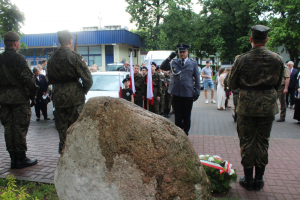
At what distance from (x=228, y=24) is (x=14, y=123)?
34.6 m

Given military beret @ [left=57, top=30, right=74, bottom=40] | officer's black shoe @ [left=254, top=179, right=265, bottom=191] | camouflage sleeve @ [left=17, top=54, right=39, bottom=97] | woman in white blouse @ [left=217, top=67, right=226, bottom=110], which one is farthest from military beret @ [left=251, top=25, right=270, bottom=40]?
woman in white blouse @ [left=217, top=67, right=226, bottom=110]

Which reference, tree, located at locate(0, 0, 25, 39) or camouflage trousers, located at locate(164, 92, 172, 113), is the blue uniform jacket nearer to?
camouflage trousers, located at locate(164, 92, 172, 113)

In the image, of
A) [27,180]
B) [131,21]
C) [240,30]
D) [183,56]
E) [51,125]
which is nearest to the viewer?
[27,180]

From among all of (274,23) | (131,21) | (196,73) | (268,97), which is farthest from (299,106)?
(131,21)

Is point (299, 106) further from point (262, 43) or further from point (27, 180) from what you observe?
point (27, 180)

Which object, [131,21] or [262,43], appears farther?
[131,21]

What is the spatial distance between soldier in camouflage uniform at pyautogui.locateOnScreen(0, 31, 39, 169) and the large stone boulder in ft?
6.61

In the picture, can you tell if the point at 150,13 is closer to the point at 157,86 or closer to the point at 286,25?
the point at 286,25

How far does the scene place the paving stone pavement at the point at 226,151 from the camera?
3.62 m

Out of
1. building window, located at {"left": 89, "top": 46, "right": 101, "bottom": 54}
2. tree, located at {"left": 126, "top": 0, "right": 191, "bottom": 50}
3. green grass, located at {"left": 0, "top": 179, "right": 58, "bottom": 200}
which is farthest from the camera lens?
tree, located at {"left": 126, "top": 0, "right": 191, "bottom": 50}

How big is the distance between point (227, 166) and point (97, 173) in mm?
1866

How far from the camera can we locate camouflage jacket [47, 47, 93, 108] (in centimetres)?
402

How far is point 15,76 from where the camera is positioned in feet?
13.8

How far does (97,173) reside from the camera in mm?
2420
